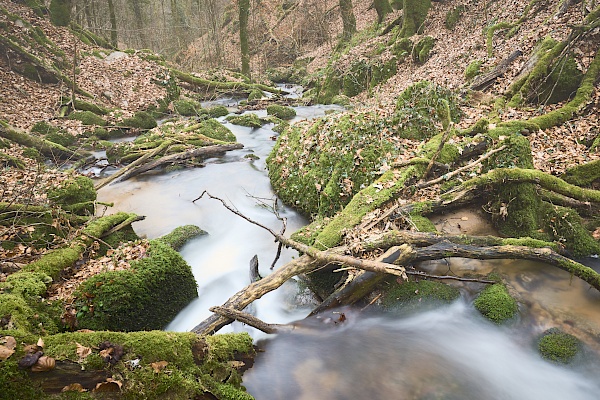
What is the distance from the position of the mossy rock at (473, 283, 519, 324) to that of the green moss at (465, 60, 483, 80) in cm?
749

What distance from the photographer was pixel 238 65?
103ft

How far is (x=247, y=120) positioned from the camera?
15.8 m

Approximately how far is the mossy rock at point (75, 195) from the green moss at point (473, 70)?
10.2 metres

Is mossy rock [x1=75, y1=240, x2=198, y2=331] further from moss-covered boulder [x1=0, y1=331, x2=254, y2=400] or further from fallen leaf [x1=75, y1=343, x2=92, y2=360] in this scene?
fallen leaf [x1=75, y1=343, x2=92, y2=360]

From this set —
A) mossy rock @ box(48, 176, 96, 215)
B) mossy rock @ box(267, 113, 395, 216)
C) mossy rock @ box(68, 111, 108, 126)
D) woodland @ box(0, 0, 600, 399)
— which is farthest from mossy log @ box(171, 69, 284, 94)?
mossy rock @ box(48, 176, 96, 215)

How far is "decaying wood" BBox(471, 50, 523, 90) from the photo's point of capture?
9.98 metres

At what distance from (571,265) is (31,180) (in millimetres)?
9888

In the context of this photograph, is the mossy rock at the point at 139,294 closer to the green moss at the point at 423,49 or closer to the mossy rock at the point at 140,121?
the mossy rock at the point at 140,121

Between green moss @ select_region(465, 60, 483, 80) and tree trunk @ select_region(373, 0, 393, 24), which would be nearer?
green moss @ select_region(465, 60, 483, 80)

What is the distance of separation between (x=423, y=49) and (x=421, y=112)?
8157 mm

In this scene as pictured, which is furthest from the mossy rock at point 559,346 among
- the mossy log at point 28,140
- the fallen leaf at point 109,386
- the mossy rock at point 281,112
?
the mossy rock at point 281,112

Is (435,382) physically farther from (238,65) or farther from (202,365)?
(238,65)

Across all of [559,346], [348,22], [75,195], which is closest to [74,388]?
[559,346]

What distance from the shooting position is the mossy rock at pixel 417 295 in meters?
5.26
